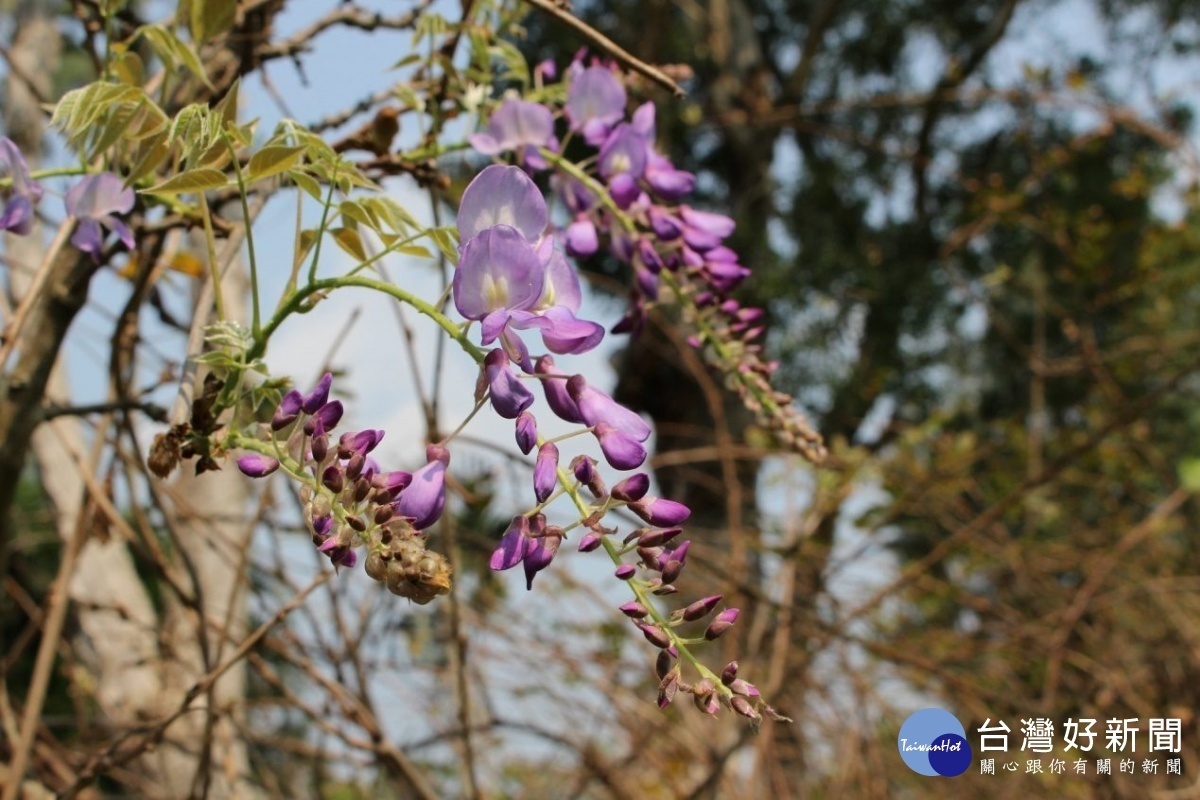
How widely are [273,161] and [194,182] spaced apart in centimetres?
3

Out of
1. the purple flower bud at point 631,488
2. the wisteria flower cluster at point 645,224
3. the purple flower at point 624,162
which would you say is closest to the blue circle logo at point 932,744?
the wisteria flower cluster at point 645,224

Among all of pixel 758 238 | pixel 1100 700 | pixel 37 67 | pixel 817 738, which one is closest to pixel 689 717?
pixel 817 738

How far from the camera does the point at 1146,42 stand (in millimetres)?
6801

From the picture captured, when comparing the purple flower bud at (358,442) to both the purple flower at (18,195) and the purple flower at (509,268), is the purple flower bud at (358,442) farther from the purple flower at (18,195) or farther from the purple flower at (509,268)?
the purple flower at (18,195)

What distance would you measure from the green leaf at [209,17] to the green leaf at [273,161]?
0.15 m

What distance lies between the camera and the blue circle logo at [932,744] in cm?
103

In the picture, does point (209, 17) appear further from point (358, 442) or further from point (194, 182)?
point (358, 442)

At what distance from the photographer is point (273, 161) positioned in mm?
409

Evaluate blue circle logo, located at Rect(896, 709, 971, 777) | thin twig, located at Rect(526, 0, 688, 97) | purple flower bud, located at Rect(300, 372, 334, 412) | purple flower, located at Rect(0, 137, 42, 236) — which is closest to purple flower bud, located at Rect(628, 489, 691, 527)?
purple flower bud, located at Rect(300, 372, 334, 412)

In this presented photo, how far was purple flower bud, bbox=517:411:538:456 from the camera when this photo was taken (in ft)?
1.12

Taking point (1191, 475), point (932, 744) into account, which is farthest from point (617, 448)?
point (1191, 475)

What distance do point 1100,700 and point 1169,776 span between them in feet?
1.76

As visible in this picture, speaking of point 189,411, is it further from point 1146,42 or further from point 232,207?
point 1146,42

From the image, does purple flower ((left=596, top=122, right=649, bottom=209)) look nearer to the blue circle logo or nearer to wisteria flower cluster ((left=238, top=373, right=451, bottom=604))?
wisteria flower cluster ((left=238, top=373, right=451, bottom=604))
